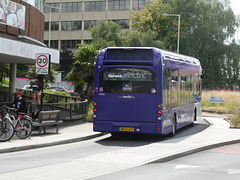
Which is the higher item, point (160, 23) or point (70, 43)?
point (160, 23)

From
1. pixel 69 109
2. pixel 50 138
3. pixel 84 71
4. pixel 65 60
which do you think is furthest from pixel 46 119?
pixel 65 60

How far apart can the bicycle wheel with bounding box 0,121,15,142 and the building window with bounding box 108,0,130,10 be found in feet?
233

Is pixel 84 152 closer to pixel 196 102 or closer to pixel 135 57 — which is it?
pixel 135 57

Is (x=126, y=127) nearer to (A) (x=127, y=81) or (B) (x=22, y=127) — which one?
(A) (x=127, y=81)

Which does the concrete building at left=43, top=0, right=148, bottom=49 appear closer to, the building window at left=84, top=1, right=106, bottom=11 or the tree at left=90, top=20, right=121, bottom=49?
the building window at left=84, top=1, right=106, bottom=11

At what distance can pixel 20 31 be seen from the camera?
24.9 m

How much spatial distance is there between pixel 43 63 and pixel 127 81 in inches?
131

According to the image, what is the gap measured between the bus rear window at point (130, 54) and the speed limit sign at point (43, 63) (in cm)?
232

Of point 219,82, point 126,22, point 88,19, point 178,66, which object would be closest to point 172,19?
point 219,82

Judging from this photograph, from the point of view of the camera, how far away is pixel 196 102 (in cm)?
2412

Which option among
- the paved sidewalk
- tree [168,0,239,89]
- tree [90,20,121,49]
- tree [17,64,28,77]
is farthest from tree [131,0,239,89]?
the paved sidewalk

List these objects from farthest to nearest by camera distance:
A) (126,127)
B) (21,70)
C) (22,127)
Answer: (21,70)
(126,127)
(22,127)

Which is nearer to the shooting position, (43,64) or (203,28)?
(43,64)

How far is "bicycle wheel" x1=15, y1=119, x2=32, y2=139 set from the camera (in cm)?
1576
